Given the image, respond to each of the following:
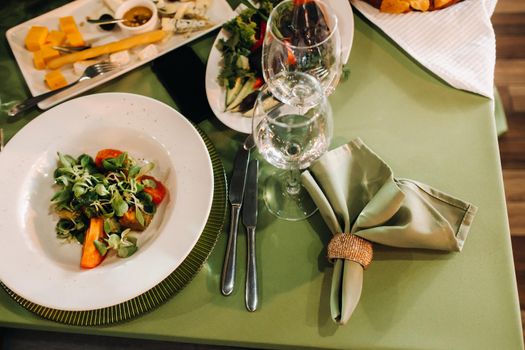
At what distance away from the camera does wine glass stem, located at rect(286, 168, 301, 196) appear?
3.09 ft

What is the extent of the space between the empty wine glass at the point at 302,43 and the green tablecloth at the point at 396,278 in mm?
169

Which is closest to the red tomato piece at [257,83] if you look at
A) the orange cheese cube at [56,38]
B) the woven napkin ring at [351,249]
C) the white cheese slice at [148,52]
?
the white cheese slice at [148,52]

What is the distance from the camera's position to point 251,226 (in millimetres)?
886

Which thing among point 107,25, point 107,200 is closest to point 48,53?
point 107,25

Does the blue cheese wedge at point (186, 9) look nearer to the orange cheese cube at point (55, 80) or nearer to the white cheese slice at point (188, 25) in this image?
the white cheese slice at point (188, 25)

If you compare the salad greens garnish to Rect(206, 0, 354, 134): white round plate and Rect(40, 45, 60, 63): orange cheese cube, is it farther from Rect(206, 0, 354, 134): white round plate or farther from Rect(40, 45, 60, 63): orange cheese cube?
Rect(40, 45, 60, 63): orange cheese cube

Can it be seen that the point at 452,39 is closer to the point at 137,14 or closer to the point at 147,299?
the point at 137,14

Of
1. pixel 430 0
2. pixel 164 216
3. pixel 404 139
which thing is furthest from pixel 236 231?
pixel 430 0

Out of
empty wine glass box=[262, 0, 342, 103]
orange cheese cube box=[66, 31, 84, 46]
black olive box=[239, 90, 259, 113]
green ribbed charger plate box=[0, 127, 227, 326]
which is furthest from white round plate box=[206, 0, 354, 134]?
orange cheese cube box=[66, 31, 84, 46]

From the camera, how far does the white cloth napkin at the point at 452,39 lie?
101cm

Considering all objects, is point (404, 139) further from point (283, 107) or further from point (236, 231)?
point (236, 231)

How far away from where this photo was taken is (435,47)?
1053 millimetres

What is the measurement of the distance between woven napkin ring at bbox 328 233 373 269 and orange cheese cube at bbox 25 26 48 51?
819 millimetres

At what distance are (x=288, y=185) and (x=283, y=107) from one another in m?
0.17
